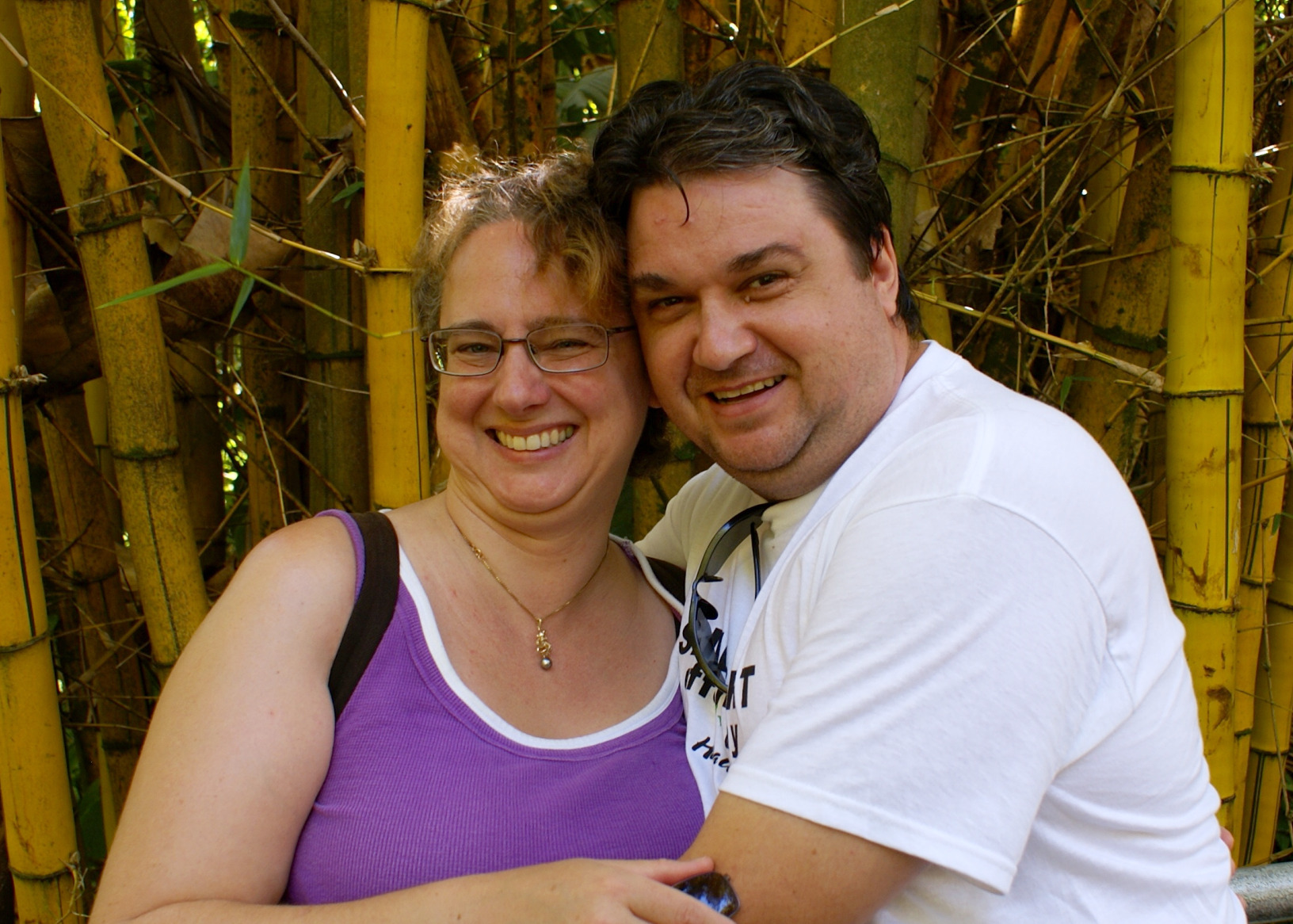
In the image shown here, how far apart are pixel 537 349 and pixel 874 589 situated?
0.70 meters

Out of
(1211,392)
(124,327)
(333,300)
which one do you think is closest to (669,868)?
(1211,392)

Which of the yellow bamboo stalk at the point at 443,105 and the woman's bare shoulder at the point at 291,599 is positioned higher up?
the yellow bamboo stalk at the point at 443,105

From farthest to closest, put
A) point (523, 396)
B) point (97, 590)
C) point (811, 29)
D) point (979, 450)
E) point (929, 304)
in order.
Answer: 1. point (97, 590)
2. point (929, 304)
3. point (811, 29)
4. point (523, 396)
5. point (979, 450)

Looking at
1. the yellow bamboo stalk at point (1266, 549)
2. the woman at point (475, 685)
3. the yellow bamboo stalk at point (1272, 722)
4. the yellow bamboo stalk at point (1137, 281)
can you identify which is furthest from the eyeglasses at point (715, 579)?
→ the yellow bamboo stalk at point (1272, 722)

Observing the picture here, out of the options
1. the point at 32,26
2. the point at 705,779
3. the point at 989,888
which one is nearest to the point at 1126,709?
the point at 989,888

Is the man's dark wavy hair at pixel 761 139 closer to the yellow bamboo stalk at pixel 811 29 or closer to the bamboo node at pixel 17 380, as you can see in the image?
the yellow bamboo stalk at pixel 811 29

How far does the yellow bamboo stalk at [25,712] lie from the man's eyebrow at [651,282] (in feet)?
3.31

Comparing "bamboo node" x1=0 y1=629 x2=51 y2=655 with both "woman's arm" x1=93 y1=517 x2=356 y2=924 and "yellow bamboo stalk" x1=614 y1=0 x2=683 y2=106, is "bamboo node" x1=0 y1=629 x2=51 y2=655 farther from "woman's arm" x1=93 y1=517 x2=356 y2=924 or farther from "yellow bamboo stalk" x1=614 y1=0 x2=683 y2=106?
"yellow bamboo stalk" x1=614 y1=0 x2=683 y2=106

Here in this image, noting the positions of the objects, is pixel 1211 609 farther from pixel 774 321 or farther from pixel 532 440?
pixel 532 440

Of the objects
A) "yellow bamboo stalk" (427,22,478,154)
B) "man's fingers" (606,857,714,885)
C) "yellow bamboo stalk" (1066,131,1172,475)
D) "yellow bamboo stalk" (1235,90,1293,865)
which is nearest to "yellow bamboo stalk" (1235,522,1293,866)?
"yellow bamboo stalk" (1235,90,1293,865)

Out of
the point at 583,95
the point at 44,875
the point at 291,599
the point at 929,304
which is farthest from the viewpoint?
→ the point at 583,95

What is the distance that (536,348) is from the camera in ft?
4.82

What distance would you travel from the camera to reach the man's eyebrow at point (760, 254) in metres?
1.26

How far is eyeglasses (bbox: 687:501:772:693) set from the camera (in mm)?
1362
